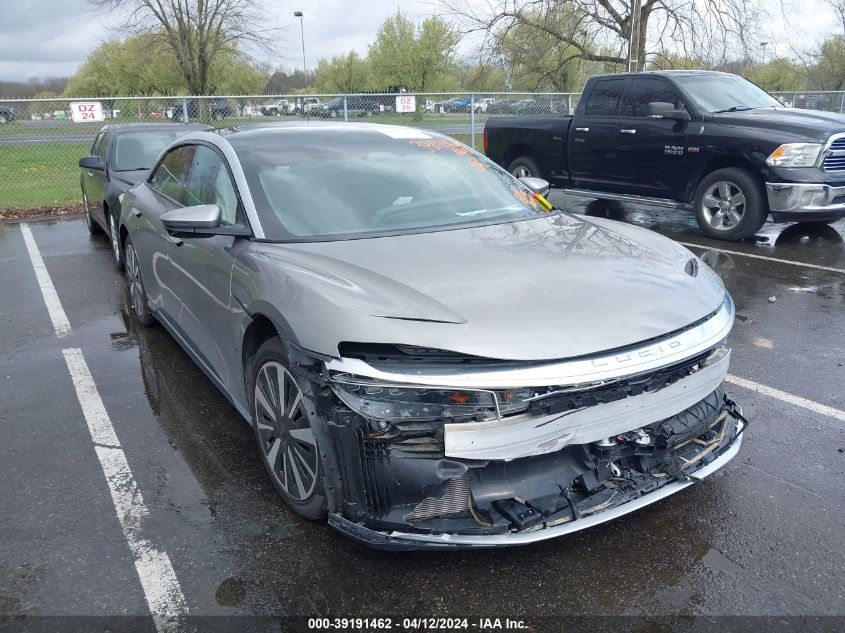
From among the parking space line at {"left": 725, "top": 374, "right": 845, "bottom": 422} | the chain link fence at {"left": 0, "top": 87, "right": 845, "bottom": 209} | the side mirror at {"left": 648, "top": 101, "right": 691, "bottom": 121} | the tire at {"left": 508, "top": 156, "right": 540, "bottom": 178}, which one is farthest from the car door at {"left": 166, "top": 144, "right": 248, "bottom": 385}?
the chain link fence at {"left": 0, "top": 87, "right": 845, "bottom": 209}

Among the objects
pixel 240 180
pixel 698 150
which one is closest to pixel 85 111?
pixel 698 150

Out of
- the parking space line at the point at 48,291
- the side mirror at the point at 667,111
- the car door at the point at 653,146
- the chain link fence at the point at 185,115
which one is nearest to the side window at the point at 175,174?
the parking space line at the point at 48,291

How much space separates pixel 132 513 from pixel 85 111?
13.4 meters

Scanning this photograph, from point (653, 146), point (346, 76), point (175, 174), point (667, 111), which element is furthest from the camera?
point (346, 76)

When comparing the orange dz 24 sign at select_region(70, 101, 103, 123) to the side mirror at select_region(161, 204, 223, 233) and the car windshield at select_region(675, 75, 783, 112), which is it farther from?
the side mirror at select_region(161, 204, 223, 233)

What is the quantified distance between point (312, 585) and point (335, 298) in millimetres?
1084

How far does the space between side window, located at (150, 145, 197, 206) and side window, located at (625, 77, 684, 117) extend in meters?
6.58

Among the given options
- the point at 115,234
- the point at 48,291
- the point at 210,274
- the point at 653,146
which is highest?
the point at 653,146

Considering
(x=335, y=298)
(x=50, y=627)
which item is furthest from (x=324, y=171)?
(x=50, y=627)

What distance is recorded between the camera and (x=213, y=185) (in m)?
3.94

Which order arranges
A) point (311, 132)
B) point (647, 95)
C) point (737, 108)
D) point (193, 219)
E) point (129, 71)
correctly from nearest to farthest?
point (193, 219) → point (311, 132) → point (737, 108) → point (647, 95) → point (129, 71)

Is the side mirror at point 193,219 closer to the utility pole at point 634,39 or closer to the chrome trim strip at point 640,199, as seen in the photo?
the chrome trim strip at point 640,199

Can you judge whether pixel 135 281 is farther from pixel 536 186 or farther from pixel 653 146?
pixel 653 146

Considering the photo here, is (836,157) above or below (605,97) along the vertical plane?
below
